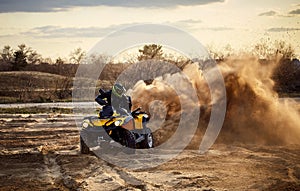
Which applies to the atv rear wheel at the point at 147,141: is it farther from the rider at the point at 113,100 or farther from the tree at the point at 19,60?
the tree at the point at 19,60

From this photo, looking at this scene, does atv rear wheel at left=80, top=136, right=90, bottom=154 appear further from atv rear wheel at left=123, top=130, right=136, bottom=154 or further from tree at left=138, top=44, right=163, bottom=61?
tree at left=138, top=44, right=163, bottom=61

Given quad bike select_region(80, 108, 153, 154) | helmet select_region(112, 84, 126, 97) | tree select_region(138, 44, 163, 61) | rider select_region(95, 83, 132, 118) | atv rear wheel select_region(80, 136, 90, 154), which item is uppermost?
tree select_region(138, 44, 163, 61)

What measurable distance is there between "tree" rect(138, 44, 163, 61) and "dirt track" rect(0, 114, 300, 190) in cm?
3663

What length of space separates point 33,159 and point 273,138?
8579 mm

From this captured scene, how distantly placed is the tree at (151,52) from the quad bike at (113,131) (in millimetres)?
38663

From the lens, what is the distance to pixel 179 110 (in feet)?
57.4

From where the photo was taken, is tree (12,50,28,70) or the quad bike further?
tree (12,50,28,70)

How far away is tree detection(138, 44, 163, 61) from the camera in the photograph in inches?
2048

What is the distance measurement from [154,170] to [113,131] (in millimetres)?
2344

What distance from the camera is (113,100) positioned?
1279 centimetres

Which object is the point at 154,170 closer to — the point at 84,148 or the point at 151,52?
the point at 84,148

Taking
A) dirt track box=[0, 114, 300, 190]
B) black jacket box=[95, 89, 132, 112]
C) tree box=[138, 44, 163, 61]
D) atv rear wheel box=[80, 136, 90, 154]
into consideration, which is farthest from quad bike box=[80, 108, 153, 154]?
tree box=[138, 44, 163, 61]

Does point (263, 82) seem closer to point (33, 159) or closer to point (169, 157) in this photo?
point (169, 157)

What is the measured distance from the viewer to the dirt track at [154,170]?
9289 millimetres
